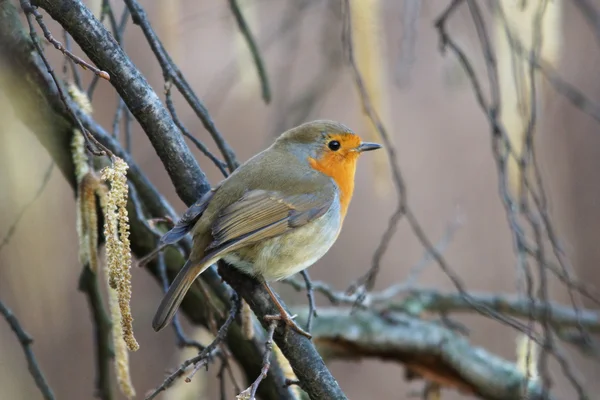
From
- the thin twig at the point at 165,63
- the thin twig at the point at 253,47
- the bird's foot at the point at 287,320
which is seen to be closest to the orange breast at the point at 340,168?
the thin twig at the point at 253,47

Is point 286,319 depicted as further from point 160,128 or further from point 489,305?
point 489,305

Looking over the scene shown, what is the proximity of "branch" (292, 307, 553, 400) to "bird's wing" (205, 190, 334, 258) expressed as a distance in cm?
71

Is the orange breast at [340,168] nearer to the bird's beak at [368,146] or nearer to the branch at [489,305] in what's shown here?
the bird's beak at [368,146]

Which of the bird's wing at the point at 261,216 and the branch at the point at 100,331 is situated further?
the branch at the point at 100,331

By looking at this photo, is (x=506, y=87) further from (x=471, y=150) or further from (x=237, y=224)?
(x=471, y=150)

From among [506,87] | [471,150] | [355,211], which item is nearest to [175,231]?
[506,87]

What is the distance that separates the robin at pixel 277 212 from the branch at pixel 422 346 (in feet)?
1.98

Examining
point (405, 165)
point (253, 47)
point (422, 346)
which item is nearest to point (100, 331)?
point (253, 47)

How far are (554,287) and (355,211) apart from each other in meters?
1.63

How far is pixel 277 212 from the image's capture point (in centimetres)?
252

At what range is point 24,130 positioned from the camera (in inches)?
91.7

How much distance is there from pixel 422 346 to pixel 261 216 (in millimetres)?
1095

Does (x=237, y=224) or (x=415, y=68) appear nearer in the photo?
(x=237, y=224)

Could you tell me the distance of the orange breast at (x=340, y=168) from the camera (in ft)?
9.40
